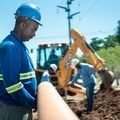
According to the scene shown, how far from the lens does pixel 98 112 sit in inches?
605

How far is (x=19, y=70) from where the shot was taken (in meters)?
4.47

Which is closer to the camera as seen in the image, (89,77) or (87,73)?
(87,73)

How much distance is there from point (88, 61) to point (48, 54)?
5.47m

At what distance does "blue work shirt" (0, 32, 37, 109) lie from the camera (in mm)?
4379

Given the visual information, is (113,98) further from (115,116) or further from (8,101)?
(8,101)

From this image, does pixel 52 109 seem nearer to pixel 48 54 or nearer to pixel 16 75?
pixel 16 75

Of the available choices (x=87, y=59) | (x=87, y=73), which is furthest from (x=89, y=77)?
(x=87, y=59)

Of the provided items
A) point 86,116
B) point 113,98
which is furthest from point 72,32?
point 86,116

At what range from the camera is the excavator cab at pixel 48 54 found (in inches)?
876

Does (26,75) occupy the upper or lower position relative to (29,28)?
lower

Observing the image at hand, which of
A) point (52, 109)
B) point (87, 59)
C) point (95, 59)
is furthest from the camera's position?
point (87, 59)

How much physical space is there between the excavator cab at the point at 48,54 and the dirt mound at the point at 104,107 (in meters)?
3.91

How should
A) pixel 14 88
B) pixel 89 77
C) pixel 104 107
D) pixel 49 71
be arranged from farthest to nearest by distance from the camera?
1. pixel 49 71
2. pixel 104 107
3. pixel 89 77
4. pixel 14 88

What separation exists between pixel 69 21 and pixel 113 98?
3027 centimetres
